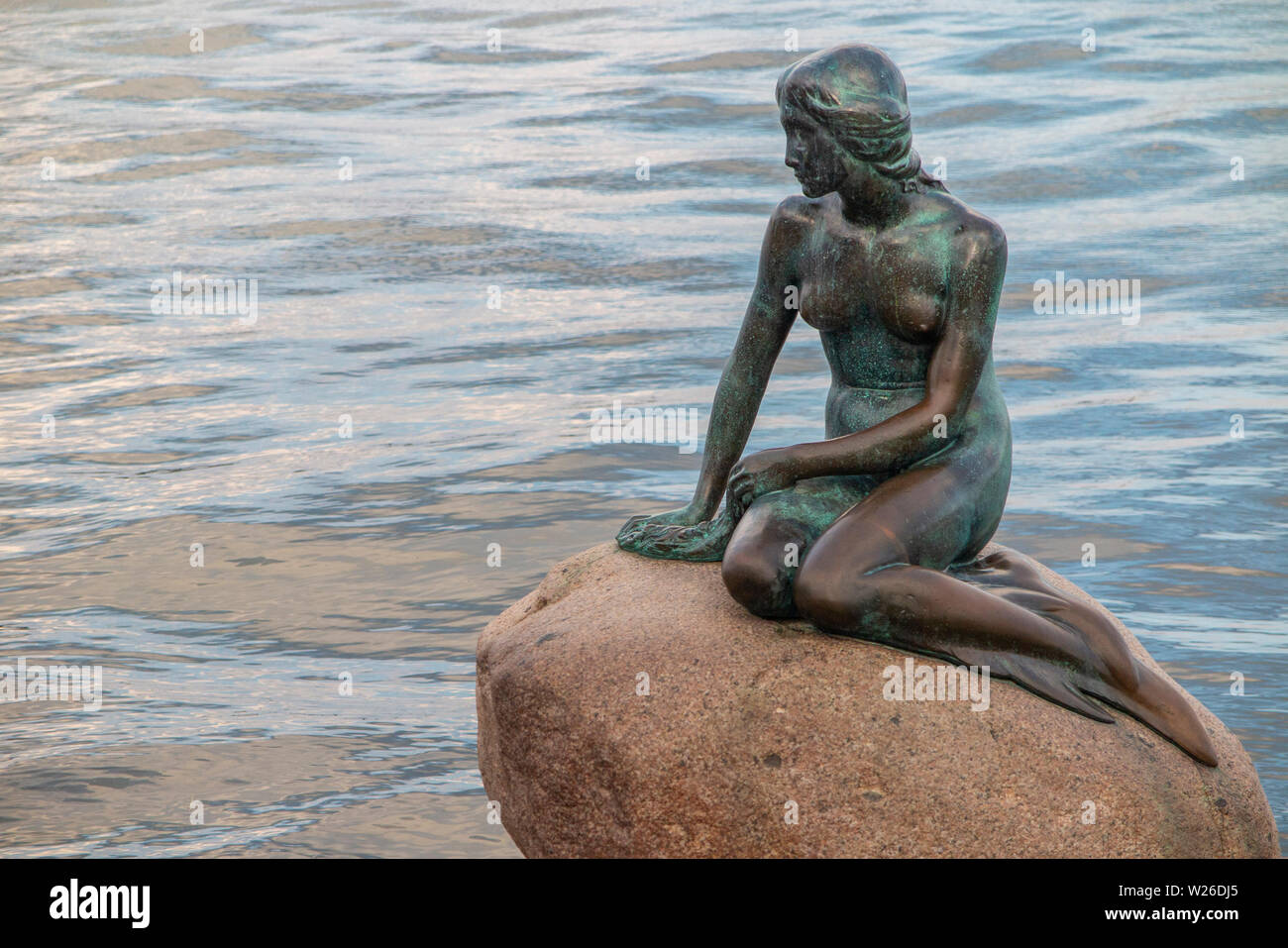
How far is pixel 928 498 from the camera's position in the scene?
213 inches

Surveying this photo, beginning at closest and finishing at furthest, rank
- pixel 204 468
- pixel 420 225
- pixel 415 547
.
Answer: pixel 415 547 < pixel 204 468 < pixel 420 225

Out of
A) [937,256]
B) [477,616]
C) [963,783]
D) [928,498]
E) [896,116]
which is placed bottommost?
[477,616]

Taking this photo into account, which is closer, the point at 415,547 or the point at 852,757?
the point at 852,757

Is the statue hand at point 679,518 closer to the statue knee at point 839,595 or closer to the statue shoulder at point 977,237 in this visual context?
the statue knee at point 839,595

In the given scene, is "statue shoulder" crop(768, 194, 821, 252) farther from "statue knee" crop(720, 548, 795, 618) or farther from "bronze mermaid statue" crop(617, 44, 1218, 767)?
"statue knee" crop(720, 548, 795, 618)

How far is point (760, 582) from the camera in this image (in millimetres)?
5375

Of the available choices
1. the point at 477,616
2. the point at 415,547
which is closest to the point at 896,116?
the point at 477,616

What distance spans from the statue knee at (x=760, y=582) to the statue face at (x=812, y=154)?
1.17 meters

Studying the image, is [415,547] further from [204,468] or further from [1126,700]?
[1126,700]

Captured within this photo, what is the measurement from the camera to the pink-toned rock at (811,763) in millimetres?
5059

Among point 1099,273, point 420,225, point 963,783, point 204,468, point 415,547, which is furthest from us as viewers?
point 420,225

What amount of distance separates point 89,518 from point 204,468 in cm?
90

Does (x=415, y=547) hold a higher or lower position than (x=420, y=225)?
lower

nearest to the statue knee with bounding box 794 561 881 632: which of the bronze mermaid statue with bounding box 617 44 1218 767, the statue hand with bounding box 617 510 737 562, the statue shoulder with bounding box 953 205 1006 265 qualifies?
the bronze mermaid statue with bounding box 617 44 1218 767
